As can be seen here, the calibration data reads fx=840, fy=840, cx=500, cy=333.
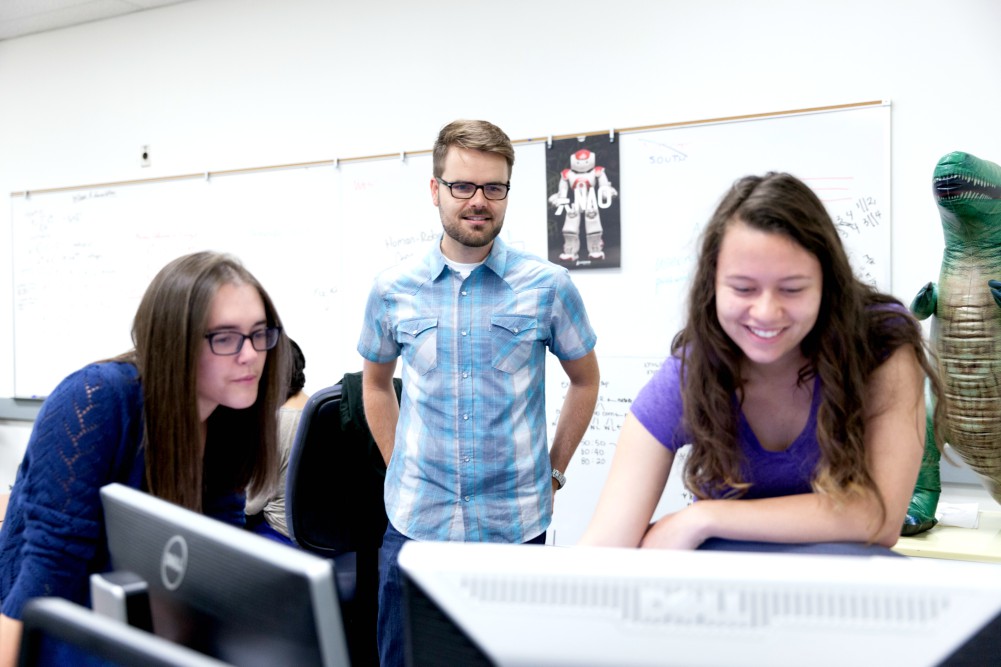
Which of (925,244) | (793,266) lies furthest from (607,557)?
(925,244)

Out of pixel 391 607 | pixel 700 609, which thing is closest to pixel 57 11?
pixel 391 607

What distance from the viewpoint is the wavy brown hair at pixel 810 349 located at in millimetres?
1009

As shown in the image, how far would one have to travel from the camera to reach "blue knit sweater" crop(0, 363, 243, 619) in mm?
1103

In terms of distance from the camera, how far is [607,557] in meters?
0.63

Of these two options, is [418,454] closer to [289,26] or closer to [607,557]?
[607,557]

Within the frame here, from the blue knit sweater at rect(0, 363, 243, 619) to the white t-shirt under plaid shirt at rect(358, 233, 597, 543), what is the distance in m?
0.76

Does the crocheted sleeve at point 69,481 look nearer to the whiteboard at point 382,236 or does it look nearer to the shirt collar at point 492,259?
the shirt collar at point 492,259

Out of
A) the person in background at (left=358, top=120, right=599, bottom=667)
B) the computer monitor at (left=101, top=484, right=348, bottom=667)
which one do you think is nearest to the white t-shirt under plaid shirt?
the person in background at (left=358, top=120, right=599, bottom=667)

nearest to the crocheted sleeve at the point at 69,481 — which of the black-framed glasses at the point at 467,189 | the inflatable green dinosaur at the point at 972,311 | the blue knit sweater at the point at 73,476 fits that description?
the blue knit sweater at the point at 73,476

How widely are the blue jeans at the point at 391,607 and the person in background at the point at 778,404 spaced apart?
0.82 metres

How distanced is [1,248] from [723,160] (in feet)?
12.0

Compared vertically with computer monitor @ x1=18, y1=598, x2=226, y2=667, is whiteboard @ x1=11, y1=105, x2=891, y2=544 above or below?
above

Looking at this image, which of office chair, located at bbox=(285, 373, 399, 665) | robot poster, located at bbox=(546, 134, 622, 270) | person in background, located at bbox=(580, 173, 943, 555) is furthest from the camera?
robot poster, located at bbox=(546, 134, 622, 270)

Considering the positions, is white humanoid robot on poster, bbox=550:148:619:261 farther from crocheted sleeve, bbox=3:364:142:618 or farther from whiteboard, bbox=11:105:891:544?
crocheted sleeve, bbox=3:364:142:618
